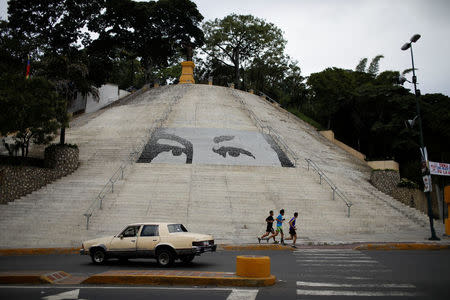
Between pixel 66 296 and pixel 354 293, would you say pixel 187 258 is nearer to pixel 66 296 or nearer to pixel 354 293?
pixel 66 296

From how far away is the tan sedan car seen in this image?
1152 centimetres

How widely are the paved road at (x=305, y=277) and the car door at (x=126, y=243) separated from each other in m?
0.40

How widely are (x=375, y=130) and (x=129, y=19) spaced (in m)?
36.8

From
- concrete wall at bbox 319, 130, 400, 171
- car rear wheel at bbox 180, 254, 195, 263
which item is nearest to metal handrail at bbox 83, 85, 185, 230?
car rear wheel at bbox 180, 254, 195, 263

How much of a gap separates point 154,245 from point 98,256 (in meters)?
2.04

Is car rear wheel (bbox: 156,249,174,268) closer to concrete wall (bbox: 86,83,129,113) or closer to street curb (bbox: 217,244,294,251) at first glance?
street curb (bbox: 217,244,294,251)

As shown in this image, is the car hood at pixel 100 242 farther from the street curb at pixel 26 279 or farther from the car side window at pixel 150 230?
the street curb at pixel 26 279

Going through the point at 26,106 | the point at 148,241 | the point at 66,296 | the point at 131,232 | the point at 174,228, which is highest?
the point at 26,106

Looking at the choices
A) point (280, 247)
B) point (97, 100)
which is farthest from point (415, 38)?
point (97, 100)

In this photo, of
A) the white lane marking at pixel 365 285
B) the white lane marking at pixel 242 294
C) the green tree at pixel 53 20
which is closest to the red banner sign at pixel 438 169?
the white lane marking at pixel 365 285

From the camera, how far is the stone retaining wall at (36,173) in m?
21.7

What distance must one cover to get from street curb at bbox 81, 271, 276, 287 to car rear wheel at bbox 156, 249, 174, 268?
9.23 ft

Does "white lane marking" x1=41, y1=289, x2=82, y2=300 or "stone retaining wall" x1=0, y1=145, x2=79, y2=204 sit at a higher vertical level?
"stone retaining wall" x1=0, y1=145, x2=79, y2=204

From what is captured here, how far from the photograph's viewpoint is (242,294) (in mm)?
7547
